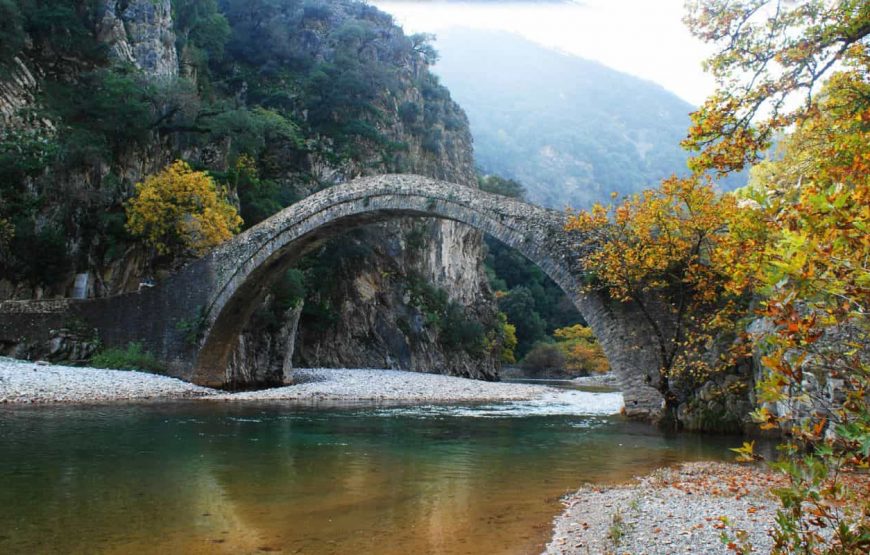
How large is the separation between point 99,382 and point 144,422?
17.9ft

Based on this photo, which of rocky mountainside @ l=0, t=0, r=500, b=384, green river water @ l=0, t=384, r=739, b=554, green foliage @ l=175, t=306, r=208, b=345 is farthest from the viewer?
rocky mountainside @ l=0, t=0, r=500, b=384

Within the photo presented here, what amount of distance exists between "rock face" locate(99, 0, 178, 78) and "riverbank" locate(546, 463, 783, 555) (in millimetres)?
23580

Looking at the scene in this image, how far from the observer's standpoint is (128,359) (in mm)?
18234

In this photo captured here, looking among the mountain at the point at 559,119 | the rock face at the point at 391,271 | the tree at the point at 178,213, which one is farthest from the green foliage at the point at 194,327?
the mountain at the point at 559,119

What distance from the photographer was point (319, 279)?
29750 mm

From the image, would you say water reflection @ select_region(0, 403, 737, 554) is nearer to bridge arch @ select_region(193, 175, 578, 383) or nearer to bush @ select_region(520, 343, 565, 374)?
bridge arch @ select_region(193, 175, 578, 383)

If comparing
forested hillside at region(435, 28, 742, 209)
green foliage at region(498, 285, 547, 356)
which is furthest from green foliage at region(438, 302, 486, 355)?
forested hillside at region(435, 28, 742, 209)

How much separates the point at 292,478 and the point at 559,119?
16060 cm

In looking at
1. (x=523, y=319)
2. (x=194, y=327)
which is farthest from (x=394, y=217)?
(x=523, y=319)

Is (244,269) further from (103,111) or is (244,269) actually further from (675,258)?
(675,258)

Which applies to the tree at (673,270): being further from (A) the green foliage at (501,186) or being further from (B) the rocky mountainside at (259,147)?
(A) the green foliage at (501,186)

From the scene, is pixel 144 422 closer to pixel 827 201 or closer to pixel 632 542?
pixel 632 542

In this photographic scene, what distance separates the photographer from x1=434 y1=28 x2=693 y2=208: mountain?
124250mm

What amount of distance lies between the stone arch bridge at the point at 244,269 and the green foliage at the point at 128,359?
25cm
